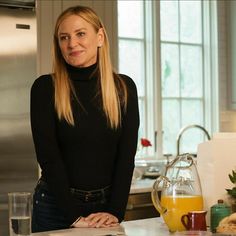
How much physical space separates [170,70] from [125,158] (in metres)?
2.97

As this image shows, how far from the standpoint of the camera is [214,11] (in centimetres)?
523

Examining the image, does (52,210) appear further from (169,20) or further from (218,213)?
Answer: (169,20)

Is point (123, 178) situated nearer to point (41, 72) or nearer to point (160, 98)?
point (41, 72)

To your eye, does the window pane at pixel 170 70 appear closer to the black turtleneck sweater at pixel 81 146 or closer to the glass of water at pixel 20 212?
the black turtleneck sweater at pixel 81 146

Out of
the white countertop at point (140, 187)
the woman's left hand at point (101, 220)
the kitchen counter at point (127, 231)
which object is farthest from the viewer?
the white countertop at point (140, 187)

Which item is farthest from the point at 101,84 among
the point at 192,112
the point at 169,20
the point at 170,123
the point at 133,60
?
the point at 192,112

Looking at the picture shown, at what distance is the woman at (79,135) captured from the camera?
6.72ft

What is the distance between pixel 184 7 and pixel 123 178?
3.30 metres

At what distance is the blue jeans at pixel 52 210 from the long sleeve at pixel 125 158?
5cm

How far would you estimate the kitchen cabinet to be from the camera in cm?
365

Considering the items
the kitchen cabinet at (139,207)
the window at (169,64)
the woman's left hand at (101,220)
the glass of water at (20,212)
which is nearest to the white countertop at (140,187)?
the kitchen cabinet at (139,207)

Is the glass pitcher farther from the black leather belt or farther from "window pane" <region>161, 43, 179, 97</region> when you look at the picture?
"window pane" <region>161, 43, 179, 97</region>

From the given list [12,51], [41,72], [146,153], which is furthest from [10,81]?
[146,153]

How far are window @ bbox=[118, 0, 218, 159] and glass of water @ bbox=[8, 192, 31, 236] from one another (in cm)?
314
